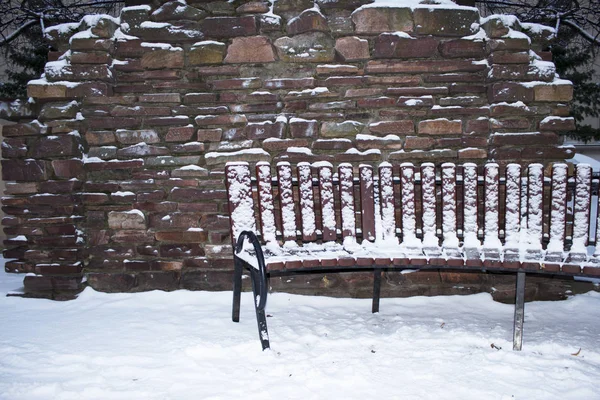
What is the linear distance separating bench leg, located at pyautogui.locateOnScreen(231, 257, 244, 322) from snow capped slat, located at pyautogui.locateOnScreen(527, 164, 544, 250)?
170 cm

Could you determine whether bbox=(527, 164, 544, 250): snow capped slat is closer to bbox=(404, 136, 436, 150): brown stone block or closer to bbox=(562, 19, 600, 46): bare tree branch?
bbox=(404, 136, 436, 150): brown stone block

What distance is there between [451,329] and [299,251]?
1.03 m

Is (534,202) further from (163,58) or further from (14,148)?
(14,148)

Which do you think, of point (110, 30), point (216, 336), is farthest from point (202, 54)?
point (216, 336)

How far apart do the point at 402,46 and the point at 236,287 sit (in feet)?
6.71

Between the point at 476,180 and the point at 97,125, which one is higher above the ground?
the point at 97,125

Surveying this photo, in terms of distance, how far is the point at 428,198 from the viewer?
8.55 ft

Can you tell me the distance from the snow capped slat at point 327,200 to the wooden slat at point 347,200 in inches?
2.6

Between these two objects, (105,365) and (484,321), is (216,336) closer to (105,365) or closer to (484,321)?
(105,365)

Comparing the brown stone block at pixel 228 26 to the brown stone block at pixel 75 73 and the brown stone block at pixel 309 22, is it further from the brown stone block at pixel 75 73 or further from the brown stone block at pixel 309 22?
the brown stone block at pixel 75 73

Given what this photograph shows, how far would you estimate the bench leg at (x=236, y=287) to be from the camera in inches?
98.2

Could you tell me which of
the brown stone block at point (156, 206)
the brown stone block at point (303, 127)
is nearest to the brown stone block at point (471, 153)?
the brown stone block at point (303, 127)

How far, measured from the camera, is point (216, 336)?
2441 millimetres

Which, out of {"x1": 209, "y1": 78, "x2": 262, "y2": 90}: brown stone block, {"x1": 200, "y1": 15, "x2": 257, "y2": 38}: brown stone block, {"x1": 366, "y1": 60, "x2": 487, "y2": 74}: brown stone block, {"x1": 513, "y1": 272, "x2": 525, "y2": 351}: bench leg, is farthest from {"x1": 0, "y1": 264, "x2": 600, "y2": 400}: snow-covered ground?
{"x1": 200, "y1": 15, "x2": 257, "y2": 38}: brown stone block
